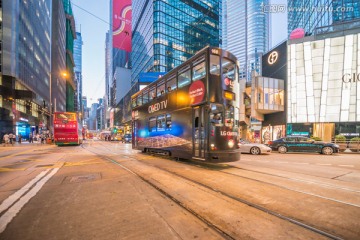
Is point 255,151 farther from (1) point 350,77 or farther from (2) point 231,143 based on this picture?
(1) point 350,77

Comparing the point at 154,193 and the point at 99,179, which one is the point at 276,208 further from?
the point at 99,179

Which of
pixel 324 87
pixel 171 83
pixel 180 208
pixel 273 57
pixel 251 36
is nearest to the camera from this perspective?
pixel 180 208

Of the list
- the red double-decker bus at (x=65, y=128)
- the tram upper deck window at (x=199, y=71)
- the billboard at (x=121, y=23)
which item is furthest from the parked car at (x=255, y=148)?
the billboard at (x=121, y=23)

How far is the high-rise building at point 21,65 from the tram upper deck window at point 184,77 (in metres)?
38.3

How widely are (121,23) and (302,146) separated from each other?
89.6ft

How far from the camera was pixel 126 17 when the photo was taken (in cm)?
2973

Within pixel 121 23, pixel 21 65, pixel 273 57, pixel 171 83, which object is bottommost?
pixel 171 83

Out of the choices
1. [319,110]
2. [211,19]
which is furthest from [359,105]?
[211,19]

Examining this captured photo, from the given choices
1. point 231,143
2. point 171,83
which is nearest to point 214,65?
point 171,83

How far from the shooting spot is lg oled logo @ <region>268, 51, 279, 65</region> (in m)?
34.6

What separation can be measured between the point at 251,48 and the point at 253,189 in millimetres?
201022

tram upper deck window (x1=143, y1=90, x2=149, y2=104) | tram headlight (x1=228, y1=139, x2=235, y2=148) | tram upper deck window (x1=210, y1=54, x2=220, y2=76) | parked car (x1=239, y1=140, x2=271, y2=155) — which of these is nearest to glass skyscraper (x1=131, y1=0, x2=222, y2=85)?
tram upper deck window (x1=143, y1=90, x2=149, y2=104)

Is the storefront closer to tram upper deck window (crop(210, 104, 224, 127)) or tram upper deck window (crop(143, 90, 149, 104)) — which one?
tram upper deck window (crop(143, 90, 149, 104))

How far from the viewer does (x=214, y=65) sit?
8844 millimetres
